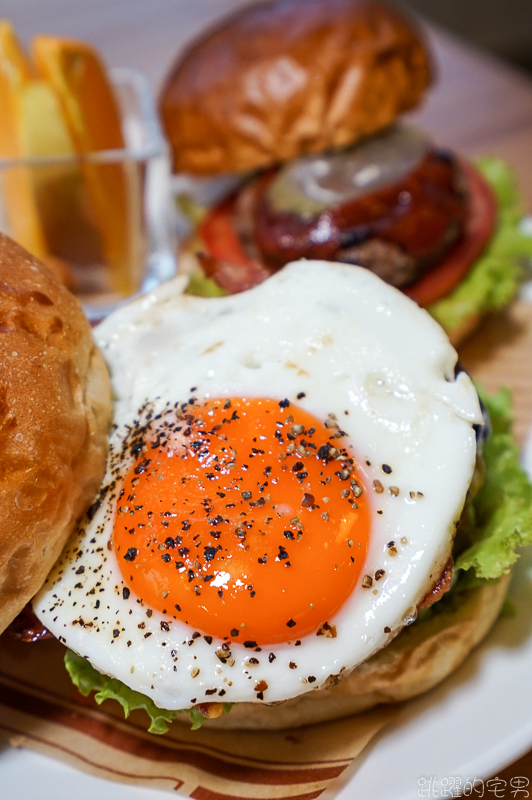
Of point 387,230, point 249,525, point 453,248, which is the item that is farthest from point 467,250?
point 249,525

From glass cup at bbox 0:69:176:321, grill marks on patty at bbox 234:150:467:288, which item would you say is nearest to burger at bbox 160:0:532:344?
grill marks on patty at bbox 234:150:467:288

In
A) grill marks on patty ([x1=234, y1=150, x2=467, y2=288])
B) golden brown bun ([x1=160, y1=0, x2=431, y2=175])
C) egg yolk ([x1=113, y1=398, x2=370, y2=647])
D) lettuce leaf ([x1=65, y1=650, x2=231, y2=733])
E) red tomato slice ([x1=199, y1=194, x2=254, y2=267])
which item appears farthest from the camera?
red tomato slice ([x1=199, y1=194, x2=254, y2=267])

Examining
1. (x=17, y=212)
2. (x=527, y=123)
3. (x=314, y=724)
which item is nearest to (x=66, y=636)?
(x=314, y=724)

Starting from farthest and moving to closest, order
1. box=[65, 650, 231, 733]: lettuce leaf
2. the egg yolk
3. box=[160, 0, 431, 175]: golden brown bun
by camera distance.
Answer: box=[160, 0, 431, 175]: golden brown bun → box=[65, 650, 231, 733]: lettuce leaf → the egg yolk

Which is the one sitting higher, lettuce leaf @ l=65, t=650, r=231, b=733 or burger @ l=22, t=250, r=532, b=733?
burger @ l=22, t=250, r=532, b=733

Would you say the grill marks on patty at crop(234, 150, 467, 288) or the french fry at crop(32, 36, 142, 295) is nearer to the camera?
the grill marks on patty at crop(234, 150, 467, 288)

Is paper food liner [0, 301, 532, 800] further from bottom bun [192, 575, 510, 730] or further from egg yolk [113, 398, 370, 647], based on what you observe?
egg yolk [113, 398, 370, 647]
